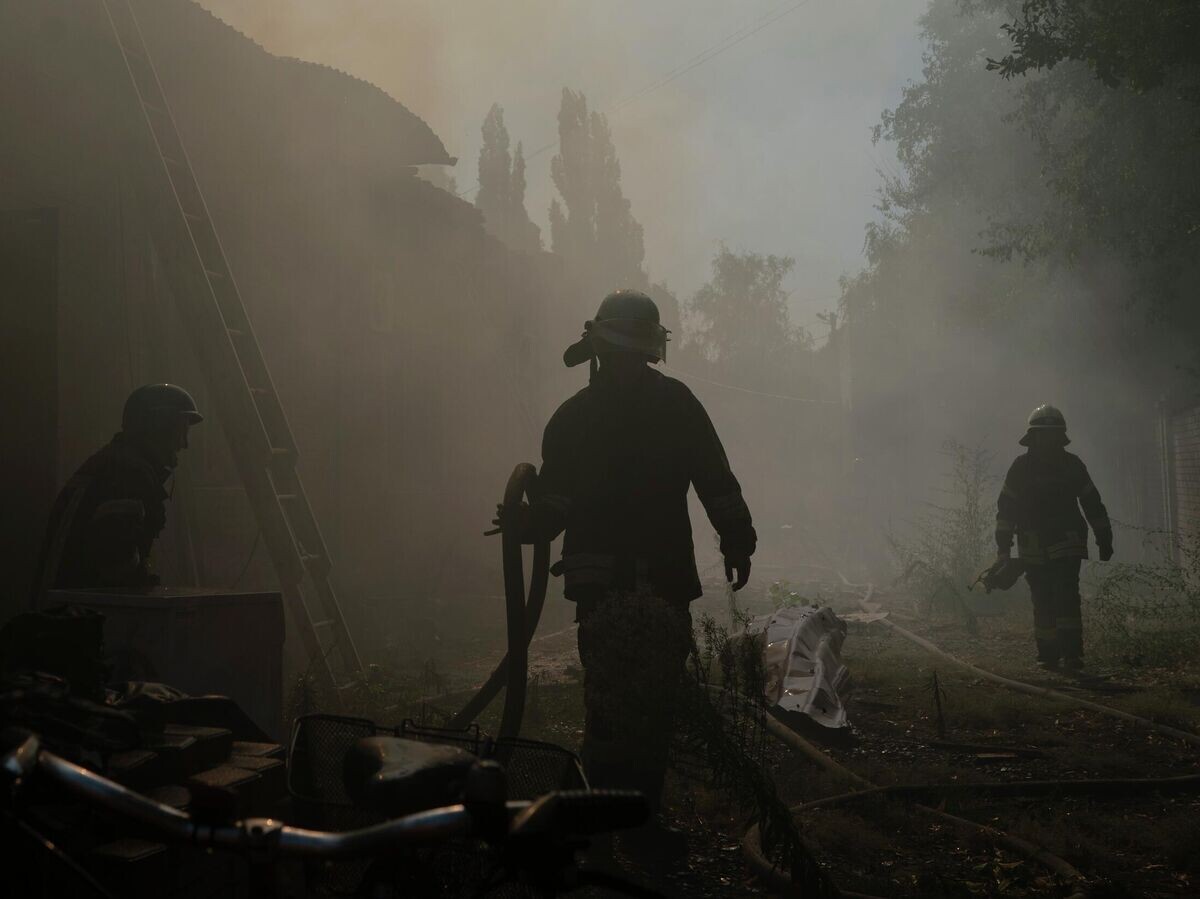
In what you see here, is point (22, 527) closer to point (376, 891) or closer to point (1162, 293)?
point (376, 891)

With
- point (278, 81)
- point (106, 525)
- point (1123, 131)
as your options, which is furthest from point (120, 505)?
point (1123, 131)

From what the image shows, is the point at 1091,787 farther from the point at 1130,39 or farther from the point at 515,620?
the point at 1130,39

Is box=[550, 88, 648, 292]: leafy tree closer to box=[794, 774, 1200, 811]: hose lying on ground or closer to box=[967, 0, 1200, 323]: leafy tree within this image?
box=[967, 0, 1200, 323]: leafy tree

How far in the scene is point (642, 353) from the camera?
16.7ft

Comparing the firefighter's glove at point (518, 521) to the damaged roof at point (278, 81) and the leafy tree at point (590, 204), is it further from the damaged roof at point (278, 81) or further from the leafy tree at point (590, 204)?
the leafy tree at point (590, 204)

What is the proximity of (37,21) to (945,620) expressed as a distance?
12731 mm

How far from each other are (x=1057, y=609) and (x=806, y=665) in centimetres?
325

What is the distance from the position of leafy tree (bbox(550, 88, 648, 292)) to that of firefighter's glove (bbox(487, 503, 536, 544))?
5440 centimetres

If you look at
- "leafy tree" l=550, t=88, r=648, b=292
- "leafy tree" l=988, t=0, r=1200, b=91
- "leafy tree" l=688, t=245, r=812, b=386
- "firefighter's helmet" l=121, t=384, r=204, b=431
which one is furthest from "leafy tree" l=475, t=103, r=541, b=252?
"firefighter's helmet" l=121, t=384, r=204, b=431

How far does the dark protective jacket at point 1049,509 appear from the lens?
925 cm

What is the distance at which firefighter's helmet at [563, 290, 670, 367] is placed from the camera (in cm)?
504

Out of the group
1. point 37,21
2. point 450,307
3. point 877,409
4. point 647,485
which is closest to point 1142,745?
point 647,485

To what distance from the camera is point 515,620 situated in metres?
4.46

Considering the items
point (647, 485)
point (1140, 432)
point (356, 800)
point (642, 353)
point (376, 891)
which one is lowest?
point (376, 891)
